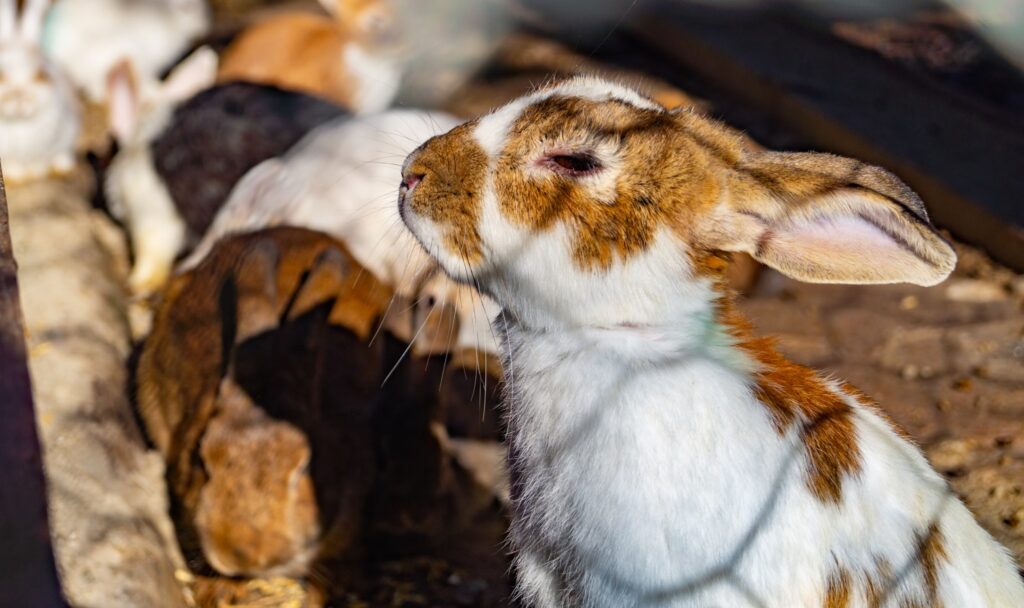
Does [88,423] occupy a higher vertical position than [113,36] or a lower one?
higher

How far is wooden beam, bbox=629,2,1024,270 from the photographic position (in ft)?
15.6

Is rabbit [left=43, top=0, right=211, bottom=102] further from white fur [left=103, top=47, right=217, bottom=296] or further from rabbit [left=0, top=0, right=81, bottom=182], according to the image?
rabbit [left=0, top=0, right=81, bottom=182]

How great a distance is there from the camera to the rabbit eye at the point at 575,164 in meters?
2.32

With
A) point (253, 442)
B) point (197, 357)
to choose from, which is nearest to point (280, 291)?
point (197, 357)

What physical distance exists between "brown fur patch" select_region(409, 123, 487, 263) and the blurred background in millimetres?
707

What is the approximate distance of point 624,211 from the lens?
2.29m

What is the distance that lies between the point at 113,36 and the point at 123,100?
4.98ft

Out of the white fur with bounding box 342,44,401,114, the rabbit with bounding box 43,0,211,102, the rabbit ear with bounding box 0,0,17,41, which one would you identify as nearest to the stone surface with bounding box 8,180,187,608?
the rabbit ear with bounding box 0,0,17,41

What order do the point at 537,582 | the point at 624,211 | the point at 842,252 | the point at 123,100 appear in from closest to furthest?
the point at 842,252
the point at 624,211
the point at 537,582
the point at 123,100

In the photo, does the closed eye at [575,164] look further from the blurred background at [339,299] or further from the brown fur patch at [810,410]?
the blurred background at [339,299]

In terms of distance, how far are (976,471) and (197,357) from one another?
8.29ft

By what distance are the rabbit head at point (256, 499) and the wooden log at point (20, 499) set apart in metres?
1.72

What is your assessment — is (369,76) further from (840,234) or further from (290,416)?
(840,234)

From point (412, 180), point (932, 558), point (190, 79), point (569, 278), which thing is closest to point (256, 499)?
point (412, 180)
